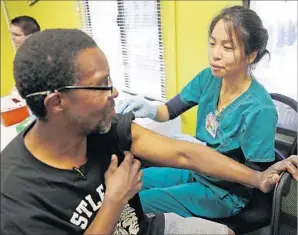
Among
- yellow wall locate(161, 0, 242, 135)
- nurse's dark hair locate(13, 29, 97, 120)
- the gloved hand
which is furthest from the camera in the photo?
yellow wall locate(161, 0, 242, 135)

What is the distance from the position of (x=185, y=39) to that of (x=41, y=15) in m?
2.10

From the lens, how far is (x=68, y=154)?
0.85m

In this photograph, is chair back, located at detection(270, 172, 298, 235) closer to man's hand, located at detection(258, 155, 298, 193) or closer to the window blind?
man's hand, located at detection(258, 155, 298, 193)

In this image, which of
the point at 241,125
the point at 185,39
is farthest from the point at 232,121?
the point at 185,39

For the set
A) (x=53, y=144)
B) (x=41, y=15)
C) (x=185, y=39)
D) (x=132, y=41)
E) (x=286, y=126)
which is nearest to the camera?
(x=53, y=144)

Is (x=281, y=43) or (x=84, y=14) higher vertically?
(x=84, y=14)

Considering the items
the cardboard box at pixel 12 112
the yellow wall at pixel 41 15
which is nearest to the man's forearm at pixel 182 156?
the cardboard box at pixel 12 112

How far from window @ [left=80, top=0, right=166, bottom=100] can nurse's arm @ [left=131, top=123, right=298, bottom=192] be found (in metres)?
1.30

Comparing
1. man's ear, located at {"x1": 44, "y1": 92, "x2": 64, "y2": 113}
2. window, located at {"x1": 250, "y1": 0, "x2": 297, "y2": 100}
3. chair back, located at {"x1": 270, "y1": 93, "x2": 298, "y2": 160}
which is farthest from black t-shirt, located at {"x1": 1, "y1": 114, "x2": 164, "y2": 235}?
window, located at {"x1": 250, "y1": 0, "x2": 297, "y2": 100}

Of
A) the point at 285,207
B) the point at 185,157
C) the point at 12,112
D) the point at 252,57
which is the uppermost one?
the point at 252,57

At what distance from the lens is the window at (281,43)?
63.1 inches

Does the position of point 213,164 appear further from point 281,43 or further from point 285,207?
point 281,43

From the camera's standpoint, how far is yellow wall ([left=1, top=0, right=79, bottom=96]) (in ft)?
9.98

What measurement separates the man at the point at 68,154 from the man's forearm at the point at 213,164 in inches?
1.5
